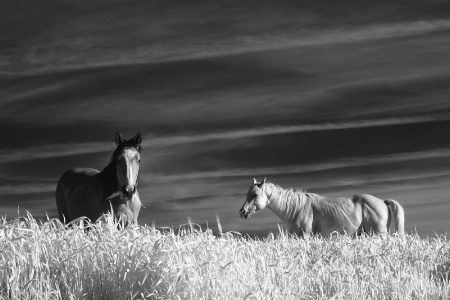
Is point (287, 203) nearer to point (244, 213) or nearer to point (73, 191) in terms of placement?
point (244, 213)

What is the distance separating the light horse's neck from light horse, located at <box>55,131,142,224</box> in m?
6.09

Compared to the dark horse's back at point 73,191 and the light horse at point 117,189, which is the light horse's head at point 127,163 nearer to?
the light horse at point 117,189

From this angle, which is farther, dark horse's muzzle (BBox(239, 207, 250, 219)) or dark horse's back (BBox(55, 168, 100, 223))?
dark horse's muzzle (BBox(239, 207, 250, 219))

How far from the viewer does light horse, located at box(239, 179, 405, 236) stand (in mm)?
15898

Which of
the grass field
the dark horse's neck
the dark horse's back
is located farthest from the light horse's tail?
the grass field

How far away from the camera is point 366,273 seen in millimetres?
6832

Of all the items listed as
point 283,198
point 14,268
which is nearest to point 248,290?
point 14,268

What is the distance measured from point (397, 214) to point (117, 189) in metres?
9.11

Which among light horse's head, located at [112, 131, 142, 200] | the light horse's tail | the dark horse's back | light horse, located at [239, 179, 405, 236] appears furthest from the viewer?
the light horse's tail

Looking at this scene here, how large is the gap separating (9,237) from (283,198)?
11.1 meters

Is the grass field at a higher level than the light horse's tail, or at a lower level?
higher

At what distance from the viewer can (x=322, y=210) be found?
16266mm

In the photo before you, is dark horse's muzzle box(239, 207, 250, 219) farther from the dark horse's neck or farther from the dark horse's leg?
the dark horse's neck

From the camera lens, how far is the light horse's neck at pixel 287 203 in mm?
15992
